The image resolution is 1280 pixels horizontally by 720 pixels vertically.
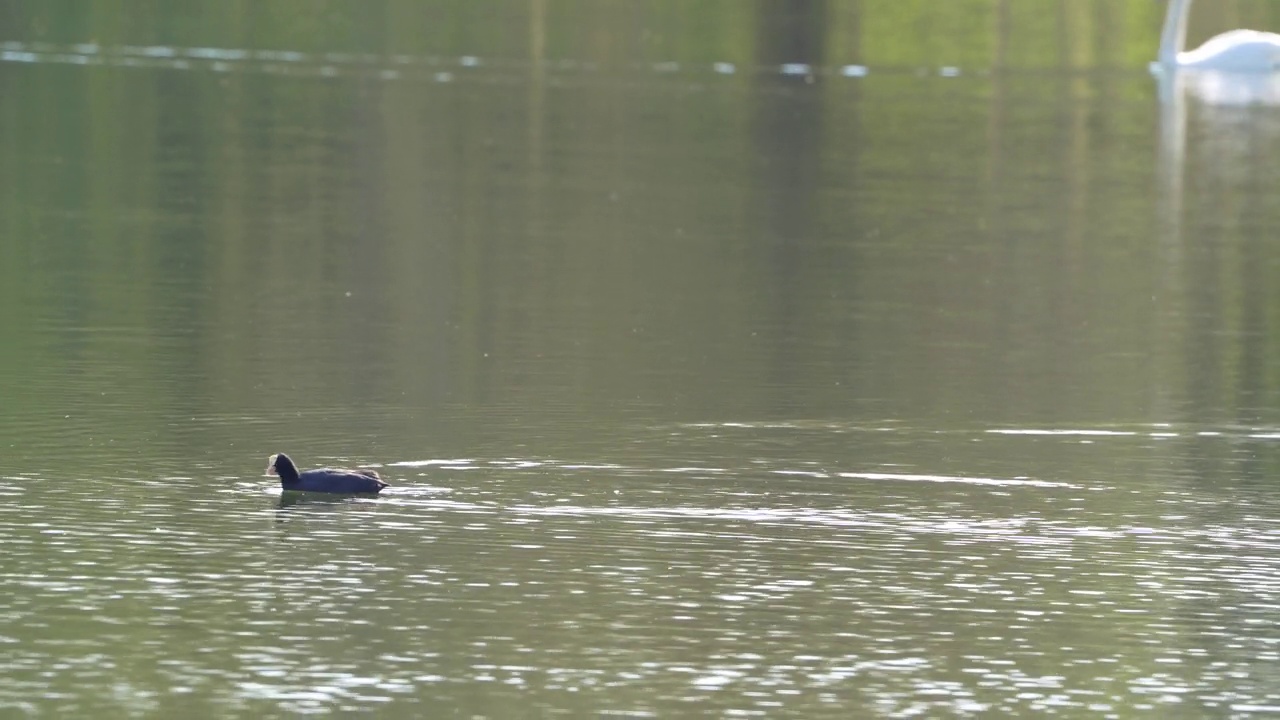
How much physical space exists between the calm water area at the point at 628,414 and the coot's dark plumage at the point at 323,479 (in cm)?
10

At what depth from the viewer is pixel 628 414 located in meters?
19.4

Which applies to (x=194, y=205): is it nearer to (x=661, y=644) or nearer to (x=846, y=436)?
(x=846, y=436)

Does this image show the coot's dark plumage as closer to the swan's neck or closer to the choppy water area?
the choppy water area

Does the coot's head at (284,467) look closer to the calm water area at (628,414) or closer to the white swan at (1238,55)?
the calm water area at (628,414)

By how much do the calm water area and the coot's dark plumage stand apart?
104 mm

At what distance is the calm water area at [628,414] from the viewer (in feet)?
42.6

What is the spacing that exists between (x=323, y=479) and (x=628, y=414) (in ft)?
12.5

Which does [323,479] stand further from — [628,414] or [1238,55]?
[1238,55]

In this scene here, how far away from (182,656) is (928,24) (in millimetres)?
61067

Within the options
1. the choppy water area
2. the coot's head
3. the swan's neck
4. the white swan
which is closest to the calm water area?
the choppy water area

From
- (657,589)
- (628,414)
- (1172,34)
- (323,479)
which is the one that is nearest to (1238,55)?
(1172,34)

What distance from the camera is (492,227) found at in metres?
31.4

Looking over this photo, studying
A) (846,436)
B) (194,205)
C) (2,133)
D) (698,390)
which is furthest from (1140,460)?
(2,133)

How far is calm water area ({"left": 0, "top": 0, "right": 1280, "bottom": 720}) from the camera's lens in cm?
1298
